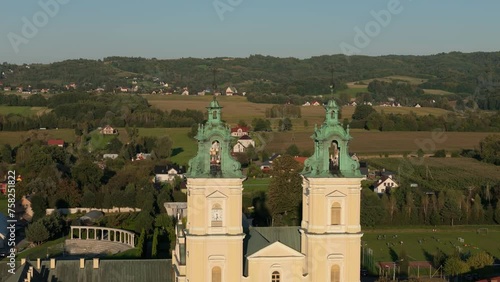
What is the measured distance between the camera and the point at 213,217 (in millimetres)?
32156

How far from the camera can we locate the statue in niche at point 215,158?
32.4 meters

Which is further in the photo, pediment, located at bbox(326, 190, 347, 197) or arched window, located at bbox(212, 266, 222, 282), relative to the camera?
pediment, located at bbox(326, 190, 347, 197)

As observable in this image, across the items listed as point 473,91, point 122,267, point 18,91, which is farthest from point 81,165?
point 473,91

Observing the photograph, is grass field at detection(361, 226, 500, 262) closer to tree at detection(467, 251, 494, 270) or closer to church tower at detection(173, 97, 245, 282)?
tree at detection(467, 251, 494, 270)

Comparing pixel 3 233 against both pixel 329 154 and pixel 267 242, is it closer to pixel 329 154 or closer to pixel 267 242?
pixel 267 242

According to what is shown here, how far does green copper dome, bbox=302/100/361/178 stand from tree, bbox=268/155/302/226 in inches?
995

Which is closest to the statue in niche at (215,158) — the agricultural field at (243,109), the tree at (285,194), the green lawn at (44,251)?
the green lawn at (44,251)

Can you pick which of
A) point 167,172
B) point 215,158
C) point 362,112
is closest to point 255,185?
point 167,172

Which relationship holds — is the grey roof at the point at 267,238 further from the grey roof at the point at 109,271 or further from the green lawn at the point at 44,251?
the green lawn at the point at 44,251

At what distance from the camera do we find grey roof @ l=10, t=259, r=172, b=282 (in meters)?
35.8

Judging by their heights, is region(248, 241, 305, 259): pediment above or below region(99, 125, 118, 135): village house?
below

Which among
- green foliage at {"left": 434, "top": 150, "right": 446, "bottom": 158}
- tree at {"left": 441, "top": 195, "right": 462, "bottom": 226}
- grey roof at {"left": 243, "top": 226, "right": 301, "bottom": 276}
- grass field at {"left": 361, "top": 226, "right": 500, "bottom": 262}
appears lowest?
grass field at {"left": 361, "top": 226, "right": 500, "bottom": 262}

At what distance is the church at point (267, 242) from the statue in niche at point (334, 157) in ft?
Answer: 0.14

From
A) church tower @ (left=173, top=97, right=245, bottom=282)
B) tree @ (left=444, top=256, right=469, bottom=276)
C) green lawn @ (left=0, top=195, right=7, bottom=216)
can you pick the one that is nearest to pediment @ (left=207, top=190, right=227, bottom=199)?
church tower @ (left=173, top=97, right=245, bottom=282)
